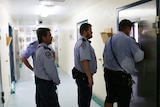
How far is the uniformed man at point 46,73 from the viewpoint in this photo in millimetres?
2311

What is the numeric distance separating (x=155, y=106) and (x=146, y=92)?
0.20m

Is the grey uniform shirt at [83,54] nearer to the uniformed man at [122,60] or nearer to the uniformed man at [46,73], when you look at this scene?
the uniformed man at [122,60]

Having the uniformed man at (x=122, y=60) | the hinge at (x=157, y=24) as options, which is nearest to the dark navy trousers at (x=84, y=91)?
the uniformed man at (x=122, y=60)

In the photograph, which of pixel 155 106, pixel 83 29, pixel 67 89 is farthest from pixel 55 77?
pixel 67 89

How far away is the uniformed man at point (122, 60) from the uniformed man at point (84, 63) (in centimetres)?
25

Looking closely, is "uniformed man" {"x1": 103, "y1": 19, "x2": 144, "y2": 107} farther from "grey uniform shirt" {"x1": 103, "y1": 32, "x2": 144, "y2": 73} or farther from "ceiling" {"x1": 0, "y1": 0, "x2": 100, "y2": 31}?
"ceiling" {"x1": 0, "y1": 0, "x2": 100, "y2": 31}

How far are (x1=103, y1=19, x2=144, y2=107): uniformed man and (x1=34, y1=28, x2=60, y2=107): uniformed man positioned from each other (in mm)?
727

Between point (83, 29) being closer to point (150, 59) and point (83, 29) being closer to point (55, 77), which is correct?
point (55, 77)

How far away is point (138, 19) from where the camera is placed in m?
2.39

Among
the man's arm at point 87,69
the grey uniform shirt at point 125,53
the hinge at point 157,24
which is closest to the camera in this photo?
the hinge at point 157,24

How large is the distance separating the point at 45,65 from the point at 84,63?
1.74 ft

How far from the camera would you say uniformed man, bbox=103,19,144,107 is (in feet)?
7.22

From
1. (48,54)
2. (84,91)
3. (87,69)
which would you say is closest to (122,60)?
(87,69)

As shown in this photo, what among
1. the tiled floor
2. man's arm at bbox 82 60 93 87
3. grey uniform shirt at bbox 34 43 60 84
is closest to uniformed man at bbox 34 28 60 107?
grey uniform shirt at bbox 34 43 60 84
